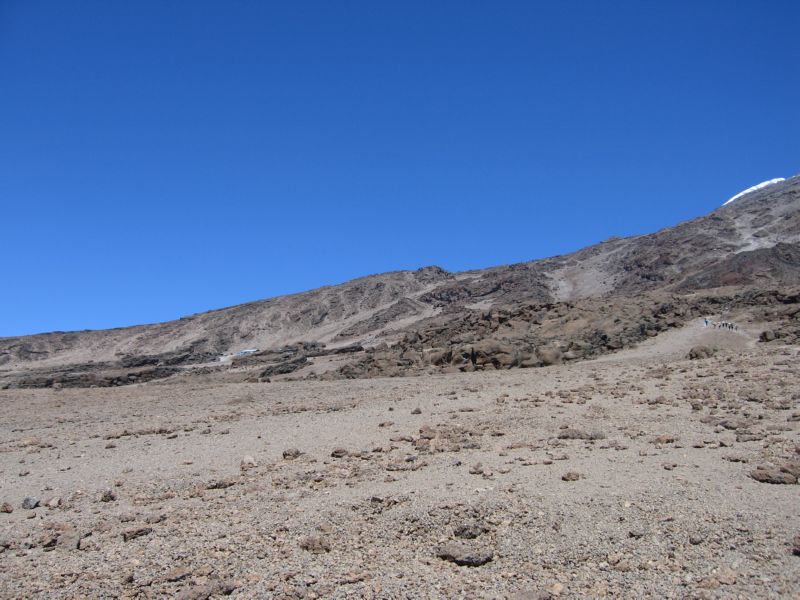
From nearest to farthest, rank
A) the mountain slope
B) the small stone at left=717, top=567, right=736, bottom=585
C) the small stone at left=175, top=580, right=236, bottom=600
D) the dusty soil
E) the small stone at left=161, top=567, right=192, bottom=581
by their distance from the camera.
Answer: the small stone at left=717, top=567, right=736, bottom=585 < the small stone at left=175, top=580, right=236, bottom=600 < the dusty soil < the small stone at left=161, top=567, right=192, bottom=581 < the mountain slope

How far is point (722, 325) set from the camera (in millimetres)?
27859

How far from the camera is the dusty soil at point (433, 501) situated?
19.8 feet

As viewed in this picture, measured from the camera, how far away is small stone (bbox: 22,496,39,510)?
8.88 m

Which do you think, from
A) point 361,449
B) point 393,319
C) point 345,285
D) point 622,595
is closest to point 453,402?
point 361,449

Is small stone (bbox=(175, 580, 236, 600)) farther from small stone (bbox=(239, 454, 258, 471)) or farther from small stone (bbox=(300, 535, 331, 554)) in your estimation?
small stone (bbox=(239, 454, 258, 471))

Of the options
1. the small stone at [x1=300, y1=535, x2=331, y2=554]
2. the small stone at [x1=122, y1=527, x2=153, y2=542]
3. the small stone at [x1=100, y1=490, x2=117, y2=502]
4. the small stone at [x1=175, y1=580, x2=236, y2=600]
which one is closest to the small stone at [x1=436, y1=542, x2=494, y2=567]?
the small stone at [x1=300, y1=535, x2=331, y2=554]

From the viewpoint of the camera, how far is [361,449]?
11297 millimetres

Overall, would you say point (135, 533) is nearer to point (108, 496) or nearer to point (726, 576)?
point (108, 496)

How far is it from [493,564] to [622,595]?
127cm

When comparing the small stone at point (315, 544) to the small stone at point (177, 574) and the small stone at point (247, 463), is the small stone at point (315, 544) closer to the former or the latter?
the small stone at point (177, 574)

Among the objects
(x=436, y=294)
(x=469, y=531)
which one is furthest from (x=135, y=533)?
(x=436, y=294)

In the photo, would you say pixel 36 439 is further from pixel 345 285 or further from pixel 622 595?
pixel 345 285

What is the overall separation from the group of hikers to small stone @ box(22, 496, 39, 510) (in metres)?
26.1

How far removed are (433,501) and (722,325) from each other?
24.3m
